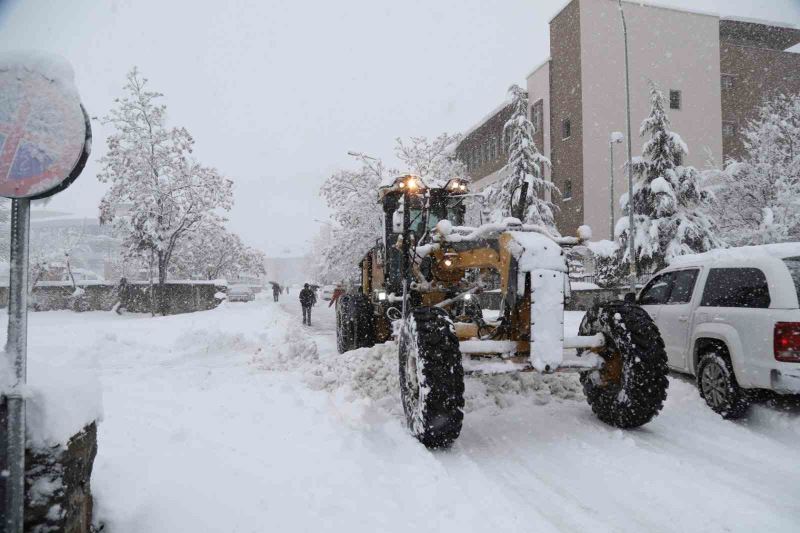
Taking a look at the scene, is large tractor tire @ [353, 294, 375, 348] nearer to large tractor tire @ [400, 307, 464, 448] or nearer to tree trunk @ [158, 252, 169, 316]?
large tractor tire @ [400, 307, 464, 448]

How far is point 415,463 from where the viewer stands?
14.5 ft

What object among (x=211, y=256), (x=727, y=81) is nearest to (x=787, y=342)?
(x=727, y=81)

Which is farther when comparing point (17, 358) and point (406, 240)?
point (406, 240)

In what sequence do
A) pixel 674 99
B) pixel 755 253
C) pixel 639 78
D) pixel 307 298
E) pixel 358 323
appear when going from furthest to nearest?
pixel 674 99 → pixel 639 78 → pixel 307 298 → pixel 358 323 → pixel 755 253

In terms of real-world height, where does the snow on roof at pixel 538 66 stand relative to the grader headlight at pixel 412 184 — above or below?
above

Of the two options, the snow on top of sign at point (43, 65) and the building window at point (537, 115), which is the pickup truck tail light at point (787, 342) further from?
the building window at point (537, 115)

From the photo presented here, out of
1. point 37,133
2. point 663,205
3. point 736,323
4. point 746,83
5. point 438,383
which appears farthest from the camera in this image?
point 746,83

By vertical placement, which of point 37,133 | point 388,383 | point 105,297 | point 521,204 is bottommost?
point 388,383

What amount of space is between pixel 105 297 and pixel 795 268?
35.3m

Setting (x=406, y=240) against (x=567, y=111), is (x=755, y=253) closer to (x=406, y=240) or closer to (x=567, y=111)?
(x=406, y=240)

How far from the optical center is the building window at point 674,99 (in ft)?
103

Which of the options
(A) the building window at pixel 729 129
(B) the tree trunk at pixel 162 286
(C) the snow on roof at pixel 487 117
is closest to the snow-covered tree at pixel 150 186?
(B) the tree trunk at pixel 162 286

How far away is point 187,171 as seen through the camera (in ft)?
96.3

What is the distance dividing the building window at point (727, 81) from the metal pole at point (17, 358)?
39.0 metres
